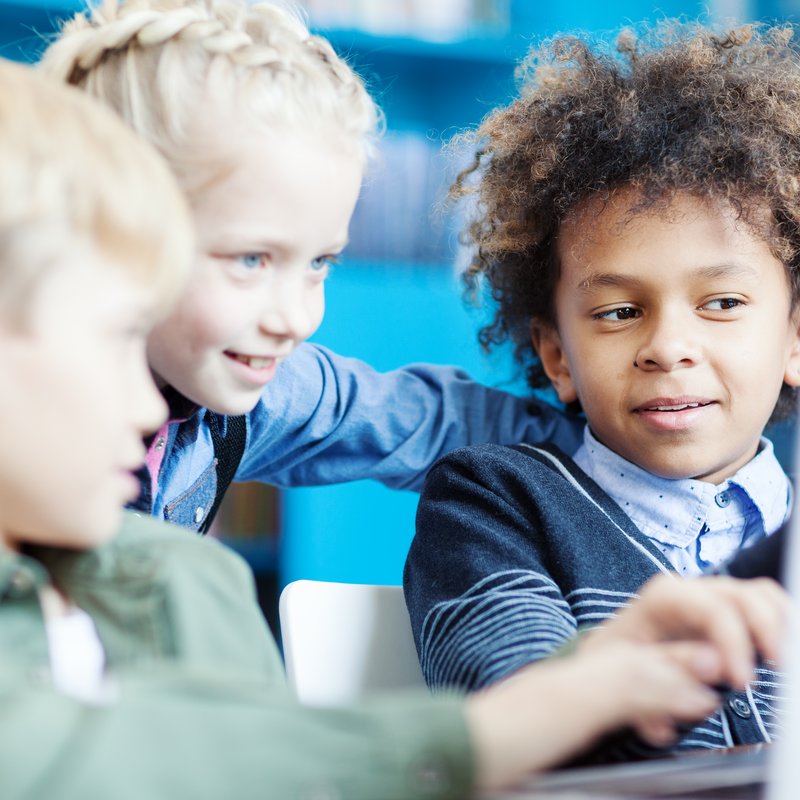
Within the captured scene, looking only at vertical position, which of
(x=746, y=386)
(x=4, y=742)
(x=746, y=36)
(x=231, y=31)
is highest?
(x=746, y=36)

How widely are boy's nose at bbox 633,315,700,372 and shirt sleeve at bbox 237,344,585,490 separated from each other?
0.24 metres

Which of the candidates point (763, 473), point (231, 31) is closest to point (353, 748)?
point (231, 31)

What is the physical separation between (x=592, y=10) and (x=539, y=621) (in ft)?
6.99

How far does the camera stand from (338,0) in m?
Result: 2.62

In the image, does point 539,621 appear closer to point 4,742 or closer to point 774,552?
point 774,552

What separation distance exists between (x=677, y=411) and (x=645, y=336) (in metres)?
0.08

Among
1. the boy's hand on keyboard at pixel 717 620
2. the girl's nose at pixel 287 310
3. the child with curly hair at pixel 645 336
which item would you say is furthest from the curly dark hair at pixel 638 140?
the boy's hand on keyboard at pixel 717 620

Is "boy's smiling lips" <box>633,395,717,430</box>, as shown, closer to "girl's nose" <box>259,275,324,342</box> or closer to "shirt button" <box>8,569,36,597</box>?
"girl's nose" <box>259,275,324,342</box>

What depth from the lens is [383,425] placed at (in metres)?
1.32

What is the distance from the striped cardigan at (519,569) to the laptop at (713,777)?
0.27 m

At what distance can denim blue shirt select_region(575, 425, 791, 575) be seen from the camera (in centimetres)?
112

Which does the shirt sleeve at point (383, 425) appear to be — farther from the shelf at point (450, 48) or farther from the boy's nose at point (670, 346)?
the shelf at point (450, 48)

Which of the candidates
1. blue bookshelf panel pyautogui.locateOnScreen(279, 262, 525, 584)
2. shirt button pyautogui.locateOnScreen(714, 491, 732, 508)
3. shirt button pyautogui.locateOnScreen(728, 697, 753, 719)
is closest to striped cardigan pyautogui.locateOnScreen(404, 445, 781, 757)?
shirt button pyautogui.locateOnScreen(728, 697, 753, 719)

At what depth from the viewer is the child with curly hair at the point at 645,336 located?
101 cm
